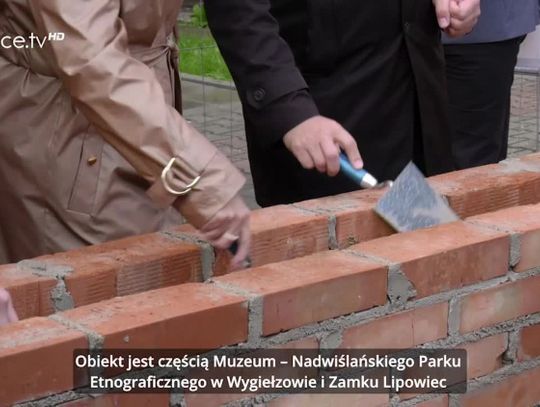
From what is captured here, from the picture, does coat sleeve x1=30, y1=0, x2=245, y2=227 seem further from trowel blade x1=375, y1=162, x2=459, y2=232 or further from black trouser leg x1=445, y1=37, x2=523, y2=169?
black trouser leg x1=445, y1=37, x2=523, y2=169

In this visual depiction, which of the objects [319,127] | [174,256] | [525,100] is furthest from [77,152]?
[525,100]

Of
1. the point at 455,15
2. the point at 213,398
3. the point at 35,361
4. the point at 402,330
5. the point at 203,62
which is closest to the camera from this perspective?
the point at 35,361

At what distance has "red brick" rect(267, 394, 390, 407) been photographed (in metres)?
2.20

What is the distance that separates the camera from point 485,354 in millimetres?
2490

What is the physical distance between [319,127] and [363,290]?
2.00ft

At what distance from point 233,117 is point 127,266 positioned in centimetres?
463

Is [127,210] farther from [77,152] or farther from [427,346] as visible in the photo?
[427,346]

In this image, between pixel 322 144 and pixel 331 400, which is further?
pixel 322 144

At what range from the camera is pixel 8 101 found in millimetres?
2547

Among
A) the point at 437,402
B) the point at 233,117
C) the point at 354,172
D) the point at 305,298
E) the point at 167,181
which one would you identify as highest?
the point at 167,181

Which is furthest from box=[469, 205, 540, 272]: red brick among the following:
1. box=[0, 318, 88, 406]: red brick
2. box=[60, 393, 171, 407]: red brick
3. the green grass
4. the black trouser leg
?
the green grass

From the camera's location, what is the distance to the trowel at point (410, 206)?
2637mm

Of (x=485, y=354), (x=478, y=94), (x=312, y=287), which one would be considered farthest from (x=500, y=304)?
(x=478, y=94)

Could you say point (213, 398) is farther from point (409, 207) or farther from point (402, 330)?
point (409, 207)
